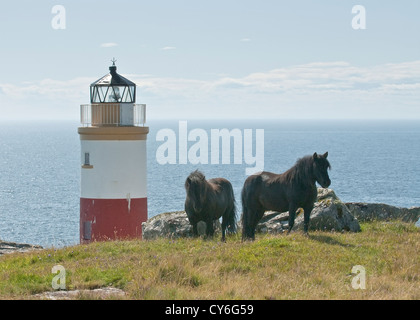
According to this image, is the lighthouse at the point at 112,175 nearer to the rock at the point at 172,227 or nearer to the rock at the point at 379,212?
the rock at the point at 172,227

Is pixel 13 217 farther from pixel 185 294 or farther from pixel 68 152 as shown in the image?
pixel 68 152

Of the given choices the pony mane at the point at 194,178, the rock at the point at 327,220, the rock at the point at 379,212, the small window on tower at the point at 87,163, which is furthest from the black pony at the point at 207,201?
the small window on tower at the point at 87,163

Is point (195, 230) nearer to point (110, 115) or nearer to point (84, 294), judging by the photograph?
point (84, 294)

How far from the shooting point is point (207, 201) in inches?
680

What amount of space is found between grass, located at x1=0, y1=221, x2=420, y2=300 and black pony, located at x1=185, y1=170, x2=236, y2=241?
4.75ft

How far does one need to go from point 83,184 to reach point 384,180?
6182cm

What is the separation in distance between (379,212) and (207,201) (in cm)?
587

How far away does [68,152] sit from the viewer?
154m

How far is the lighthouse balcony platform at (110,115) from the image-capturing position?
2578cm

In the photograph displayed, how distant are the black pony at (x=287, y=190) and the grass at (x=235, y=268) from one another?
0.91 meters

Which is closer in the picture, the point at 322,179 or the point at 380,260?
the point at 380,260

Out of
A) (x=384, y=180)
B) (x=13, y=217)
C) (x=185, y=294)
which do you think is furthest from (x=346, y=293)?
(x=384, y=180)

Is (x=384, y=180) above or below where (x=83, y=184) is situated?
below

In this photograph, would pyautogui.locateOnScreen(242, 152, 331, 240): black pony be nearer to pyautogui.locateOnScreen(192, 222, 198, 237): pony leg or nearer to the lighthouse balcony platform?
pyautogui.locateOnScreen(192, 222, 198, 237): pony leg
